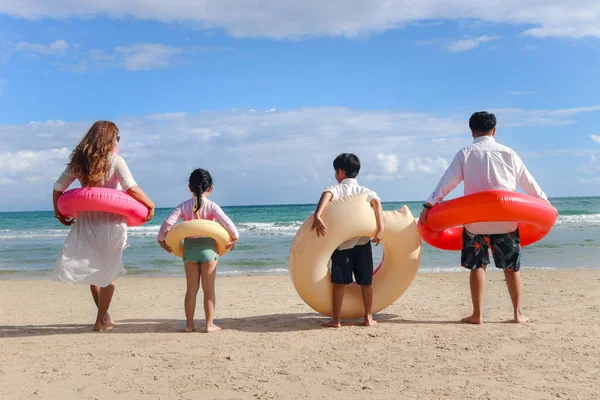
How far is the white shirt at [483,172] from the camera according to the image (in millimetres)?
5078

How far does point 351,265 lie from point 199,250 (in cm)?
138

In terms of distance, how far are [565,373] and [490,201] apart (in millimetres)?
1604

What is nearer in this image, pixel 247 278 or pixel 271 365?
pixel 271 365

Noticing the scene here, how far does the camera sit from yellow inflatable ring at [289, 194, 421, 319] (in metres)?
4.99

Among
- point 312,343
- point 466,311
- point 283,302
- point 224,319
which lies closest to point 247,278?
point 283,302

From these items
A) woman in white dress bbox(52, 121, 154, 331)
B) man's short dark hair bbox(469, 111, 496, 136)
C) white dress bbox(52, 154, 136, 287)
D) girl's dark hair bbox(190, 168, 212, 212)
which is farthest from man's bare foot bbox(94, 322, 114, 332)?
man's short dark hair bbox(469, 111, 496, 136)

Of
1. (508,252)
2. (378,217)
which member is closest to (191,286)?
(378,217)

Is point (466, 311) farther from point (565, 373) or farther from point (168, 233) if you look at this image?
point (168, 233)

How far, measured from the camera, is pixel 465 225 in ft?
17.0

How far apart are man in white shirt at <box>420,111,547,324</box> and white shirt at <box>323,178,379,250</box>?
0.57 metres

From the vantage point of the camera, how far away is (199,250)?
5.12 m

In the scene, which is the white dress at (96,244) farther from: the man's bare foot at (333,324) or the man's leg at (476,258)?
the man's leg at (476,258)

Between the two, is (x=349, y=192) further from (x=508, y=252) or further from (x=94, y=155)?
(x=94, y=155)

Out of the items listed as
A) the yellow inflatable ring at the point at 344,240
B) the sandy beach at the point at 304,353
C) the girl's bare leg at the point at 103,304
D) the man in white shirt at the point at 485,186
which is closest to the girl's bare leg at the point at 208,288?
the sandy beach at the point at 304,353
